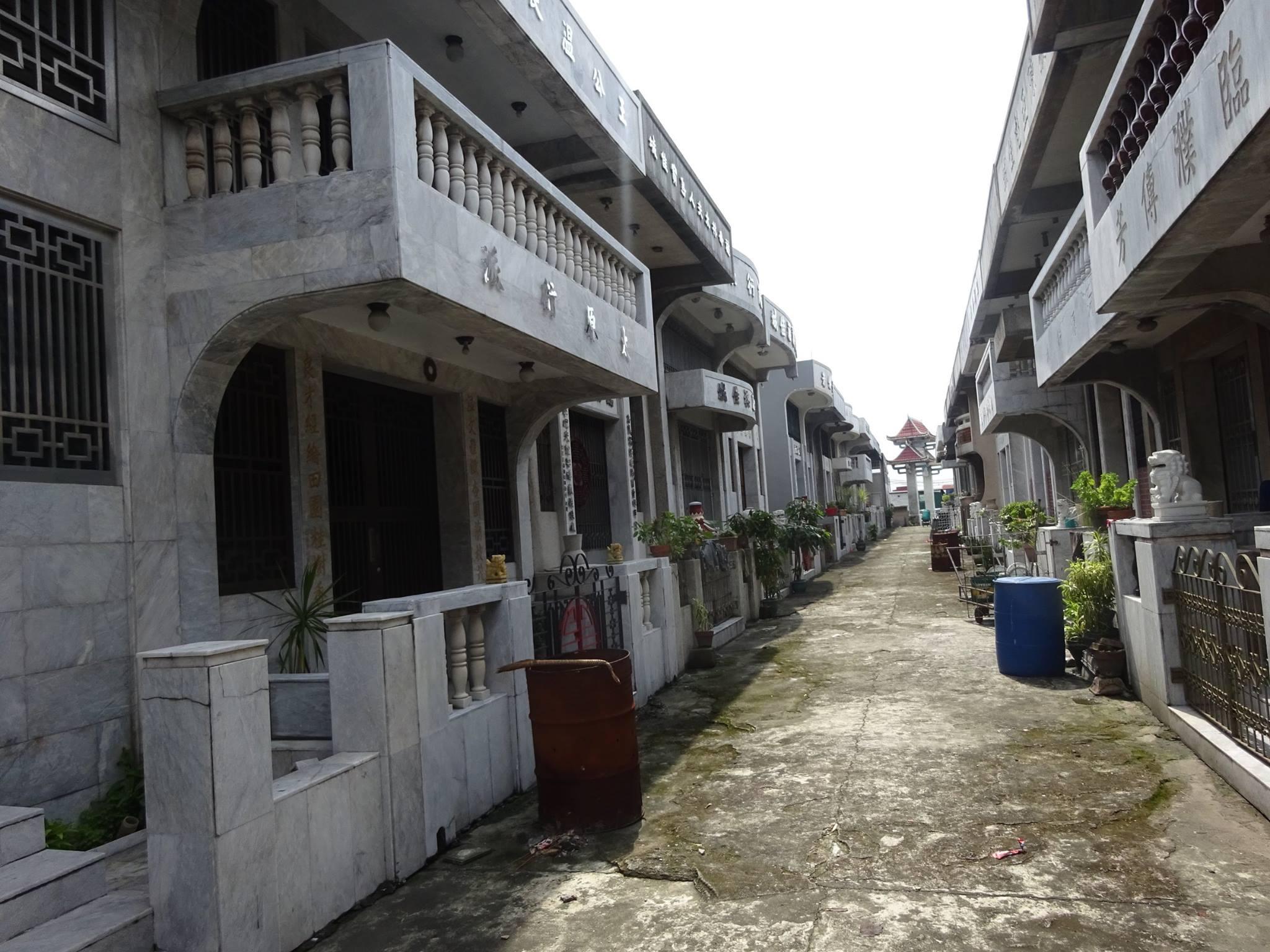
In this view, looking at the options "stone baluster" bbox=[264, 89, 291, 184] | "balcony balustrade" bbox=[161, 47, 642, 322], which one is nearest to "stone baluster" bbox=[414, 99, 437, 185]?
"balcony balustrade" bbox=[161, 47, 642, 322]

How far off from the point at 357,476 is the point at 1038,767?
601 centimetres

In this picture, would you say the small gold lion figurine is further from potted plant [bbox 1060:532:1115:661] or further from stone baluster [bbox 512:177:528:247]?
potted plant [bbox 1060:532:1115:661]

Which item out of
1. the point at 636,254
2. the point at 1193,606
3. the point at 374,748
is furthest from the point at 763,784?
the point at 636,254

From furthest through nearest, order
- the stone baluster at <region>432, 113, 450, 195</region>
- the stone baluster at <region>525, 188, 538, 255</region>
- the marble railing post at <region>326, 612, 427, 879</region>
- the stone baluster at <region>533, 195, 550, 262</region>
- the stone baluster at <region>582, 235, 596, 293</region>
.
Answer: the stone baluster at <region>582, 235, 596, 293</region>, the stone baluster at <region>533, 195, 550, 262</region>, the stone baluster at <region>525, 188, 538, 255</region>, the stone baluster at <region>432, 113, 450, 195</region>, the marble railing post at <region>326, 612, 427, 879</region>

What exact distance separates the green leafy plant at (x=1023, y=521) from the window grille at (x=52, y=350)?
13926 mm

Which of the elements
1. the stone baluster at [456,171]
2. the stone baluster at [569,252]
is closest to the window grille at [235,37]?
the stone baluster at [456,171]

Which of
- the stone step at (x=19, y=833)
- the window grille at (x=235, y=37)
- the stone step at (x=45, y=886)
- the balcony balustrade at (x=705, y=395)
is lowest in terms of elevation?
the stone step at (x=45, y=886)

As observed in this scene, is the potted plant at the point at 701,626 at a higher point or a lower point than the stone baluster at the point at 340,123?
lower

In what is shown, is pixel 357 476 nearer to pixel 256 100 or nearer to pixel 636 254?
pixel 256 100

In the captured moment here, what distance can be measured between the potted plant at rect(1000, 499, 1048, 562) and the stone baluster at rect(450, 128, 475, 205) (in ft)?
40.0

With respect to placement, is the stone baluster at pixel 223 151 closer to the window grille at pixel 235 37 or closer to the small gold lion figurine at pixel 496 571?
the window grille at pixel 235 37

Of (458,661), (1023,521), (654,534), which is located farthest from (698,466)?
(458,661)

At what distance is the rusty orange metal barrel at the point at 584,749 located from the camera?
5.11 m

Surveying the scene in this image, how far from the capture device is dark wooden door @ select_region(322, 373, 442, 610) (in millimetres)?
7930
